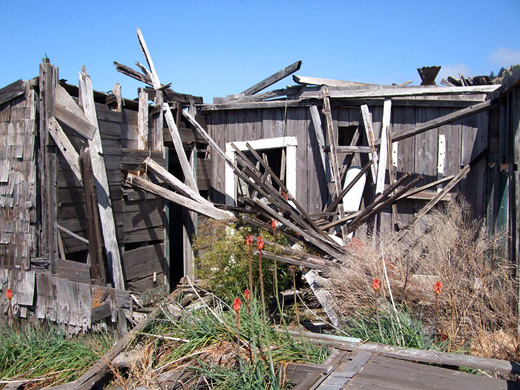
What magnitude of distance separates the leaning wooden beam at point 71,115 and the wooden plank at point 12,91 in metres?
0.55

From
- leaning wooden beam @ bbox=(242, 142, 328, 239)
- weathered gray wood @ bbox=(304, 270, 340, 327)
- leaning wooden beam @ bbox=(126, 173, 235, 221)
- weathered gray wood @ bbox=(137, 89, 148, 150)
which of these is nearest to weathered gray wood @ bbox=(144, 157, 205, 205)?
leaning wooden beam @ bbox=(126, 173, 235, 221)

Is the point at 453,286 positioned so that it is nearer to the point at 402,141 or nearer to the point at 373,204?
the point at 373,204

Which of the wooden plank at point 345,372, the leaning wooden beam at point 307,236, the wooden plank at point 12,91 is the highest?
the wooden plank at point 12,91

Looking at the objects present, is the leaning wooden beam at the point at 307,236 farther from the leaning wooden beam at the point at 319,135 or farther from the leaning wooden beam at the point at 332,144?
the leaning wooden beam at the point at 319,135

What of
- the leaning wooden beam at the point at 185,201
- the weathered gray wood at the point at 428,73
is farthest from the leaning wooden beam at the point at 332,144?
the leaning wooden beam at the point at 185,201

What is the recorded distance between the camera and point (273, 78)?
8.05 metres

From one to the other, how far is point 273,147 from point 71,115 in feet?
11.7

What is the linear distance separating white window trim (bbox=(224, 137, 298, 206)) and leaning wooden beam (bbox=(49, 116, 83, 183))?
318 cm

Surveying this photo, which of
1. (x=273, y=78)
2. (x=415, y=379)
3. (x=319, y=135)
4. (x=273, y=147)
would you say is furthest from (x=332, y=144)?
(x=415, y=379)

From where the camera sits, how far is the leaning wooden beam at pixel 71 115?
5613mm

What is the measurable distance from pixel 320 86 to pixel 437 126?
2.00 meters

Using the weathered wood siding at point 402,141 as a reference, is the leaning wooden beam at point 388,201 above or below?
below

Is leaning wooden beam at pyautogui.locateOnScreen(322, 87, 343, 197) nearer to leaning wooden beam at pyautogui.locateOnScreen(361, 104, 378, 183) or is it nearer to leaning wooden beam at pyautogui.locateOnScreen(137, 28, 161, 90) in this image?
leaning wooden beam at pyautogui.locateOnScreen(361, 104, 378, 183)

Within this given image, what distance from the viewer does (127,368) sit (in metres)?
5.02
